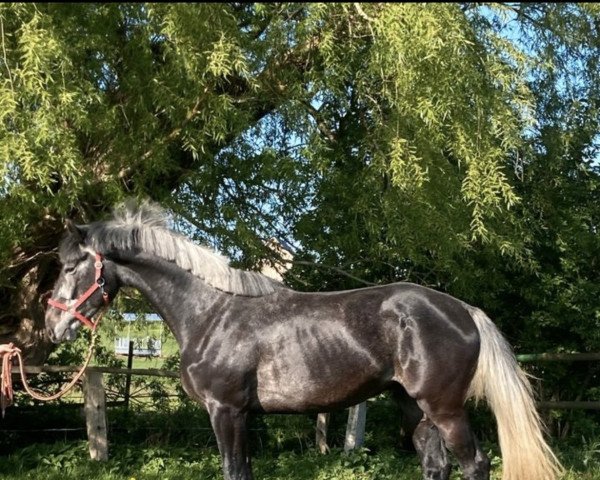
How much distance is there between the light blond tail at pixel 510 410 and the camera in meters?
4.77

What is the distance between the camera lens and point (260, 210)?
7.30 meters

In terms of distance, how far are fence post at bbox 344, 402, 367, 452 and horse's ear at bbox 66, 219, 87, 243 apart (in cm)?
394

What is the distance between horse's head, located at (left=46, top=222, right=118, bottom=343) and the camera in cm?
494

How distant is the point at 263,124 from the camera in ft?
23.5

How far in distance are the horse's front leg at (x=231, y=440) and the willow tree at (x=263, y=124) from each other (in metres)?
1.81

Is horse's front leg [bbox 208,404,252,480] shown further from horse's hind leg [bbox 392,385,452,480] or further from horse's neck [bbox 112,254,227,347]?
horse's hind leg [bbox 392,385,452,480]

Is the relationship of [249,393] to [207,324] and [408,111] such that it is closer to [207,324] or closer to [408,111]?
[207,324]

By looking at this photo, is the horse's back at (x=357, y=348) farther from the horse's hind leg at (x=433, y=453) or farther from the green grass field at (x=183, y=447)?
the green grass field at (x=183, y=447)

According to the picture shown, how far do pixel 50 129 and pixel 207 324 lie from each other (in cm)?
157

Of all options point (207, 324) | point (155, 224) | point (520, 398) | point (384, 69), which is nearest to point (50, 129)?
point (155, 224)

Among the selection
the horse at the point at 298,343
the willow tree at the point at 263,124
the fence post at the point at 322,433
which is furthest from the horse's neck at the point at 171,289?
the fence post at the point at 322,433

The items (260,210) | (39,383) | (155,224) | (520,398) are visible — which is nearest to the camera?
(520,398)

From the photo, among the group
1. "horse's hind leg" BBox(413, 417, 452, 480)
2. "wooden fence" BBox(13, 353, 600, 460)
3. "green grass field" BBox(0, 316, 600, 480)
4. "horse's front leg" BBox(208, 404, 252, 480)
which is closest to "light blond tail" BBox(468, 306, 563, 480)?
"horse's hind leg" BBox(413, 417, 452, 480)

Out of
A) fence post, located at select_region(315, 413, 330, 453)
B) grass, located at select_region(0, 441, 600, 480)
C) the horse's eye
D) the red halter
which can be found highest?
the horse's eye
